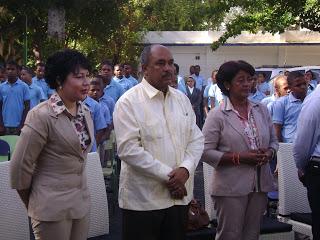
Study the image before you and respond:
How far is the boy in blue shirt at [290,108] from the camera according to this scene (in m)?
6.94

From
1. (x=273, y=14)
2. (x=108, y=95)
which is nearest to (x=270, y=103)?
(x=108, y=95)

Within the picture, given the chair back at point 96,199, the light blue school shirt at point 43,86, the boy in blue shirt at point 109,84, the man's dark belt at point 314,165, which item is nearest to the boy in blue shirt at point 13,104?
the light blue school shirt at point 43,86

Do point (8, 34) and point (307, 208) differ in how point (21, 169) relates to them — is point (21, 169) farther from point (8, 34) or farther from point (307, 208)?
point (8, 34)

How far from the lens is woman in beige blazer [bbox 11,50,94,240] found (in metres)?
3.33

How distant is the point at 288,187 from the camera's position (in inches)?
214

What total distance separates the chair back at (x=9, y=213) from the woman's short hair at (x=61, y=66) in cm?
117

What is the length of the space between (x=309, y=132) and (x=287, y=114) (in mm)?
2808

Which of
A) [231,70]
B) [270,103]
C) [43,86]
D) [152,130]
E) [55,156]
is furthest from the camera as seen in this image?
[43,86]

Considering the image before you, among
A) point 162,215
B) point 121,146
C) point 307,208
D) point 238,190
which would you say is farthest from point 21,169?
point 307,208

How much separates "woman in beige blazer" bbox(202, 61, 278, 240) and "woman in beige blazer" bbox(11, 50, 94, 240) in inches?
48.1

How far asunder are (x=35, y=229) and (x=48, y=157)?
1.40ft

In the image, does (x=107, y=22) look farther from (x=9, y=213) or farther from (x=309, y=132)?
(x=309, y=132)

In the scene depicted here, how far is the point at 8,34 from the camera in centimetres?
2169

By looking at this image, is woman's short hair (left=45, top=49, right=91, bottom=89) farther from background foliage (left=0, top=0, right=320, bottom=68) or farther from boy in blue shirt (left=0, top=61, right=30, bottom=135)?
background foliage (left=0, top=0, right=320, bottom=68)
